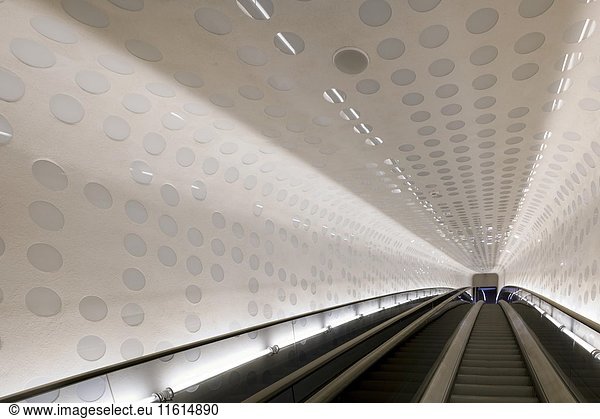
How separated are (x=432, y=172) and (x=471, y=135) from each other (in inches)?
87.8

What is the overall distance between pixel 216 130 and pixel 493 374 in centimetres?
547

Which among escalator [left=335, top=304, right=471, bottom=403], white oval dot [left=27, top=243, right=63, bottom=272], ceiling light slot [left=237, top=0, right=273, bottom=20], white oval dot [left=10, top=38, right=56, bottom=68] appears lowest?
escalator [left=335, top=304, right=471, bottom=403]

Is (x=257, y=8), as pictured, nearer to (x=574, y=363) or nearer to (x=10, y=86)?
(x=10, y=86)

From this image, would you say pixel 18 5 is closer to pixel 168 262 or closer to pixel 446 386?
pixel 168 262

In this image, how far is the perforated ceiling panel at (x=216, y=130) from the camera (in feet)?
12.4

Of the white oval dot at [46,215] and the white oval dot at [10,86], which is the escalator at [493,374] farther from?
the white oval dot at [10,86]

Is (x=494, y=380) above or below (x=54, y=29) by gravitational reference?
below

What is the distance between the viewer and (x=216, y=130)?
19.5 feet

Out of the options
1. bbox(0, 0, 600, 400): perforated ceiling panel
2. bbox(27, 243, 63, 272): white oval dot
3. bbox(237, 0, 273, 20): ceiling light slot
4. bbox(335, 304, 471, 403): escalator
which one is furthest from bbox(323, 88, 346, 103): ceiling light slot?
bbox(27, 243, 63, 272): white oval dot

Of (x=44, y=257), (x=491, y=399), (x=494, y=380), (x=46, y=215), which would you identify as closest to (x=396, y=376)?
(x=491, y=399)

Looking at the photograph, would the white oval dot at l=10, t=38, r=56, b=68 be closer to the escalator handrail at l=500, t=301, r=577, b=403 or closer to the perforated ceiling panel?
the perforated ceiling panel

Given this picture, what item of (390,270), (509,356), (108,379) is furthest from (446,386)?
(390,270)

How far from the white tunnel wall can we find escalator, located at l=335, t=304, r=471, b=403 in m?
2.85

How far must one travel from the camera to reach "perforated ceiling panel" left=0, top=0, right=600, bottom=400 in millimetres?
3766
